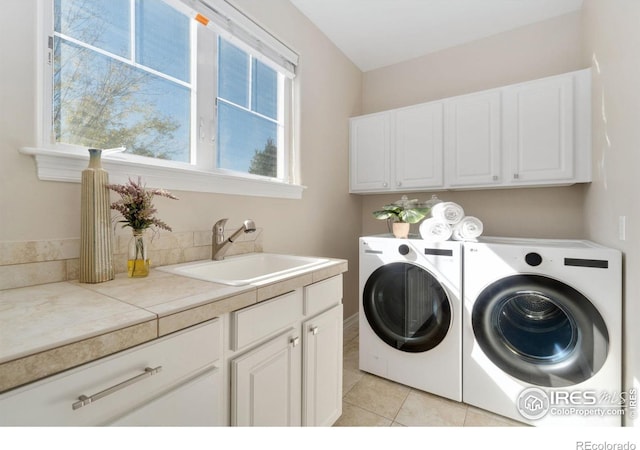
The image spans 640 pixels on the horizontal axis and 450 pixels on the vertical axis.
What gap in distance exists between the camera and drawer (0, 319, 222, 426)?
1.70ft

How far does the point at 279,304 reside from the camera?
3.59 ft

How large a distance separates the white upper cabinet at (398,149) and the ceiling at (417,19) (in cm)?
64

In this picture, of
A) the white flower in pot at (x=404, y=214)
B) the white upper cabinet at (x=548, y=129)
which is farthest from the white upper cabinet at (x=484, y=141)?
the white flower in pot at (x=404, y=214)

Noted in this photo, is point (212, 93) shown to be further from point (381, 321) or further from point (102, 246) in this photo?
point (381, 321)

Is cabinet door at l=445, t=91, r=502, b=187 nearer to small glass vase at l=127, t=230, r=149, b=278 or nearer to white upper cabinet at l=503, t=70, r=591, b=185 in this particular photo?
white upper cabinet at l=503, t=70, r=591, b=185

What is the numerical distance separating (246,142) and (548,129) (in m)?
2.09

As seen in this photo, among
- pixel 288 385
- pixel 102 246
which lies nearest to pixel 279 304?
pixel 288 385

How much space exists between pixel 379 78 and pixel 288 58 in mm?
1335

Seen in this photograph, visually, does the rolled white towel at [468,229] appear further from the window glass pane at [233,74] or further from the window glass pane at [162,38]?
the window glass pane at [162,38]

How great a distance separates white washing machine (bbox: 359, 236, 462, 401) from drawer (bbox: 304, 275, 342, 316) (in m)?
0.62

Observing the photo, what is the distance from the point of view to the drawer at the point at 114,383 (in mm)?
518

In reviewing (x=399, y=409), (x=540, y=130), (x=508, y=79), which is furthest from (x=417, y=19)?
(x=399, y=409)

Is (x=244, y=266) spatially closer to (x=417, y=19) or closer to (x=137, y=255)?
(x=137, y=255)

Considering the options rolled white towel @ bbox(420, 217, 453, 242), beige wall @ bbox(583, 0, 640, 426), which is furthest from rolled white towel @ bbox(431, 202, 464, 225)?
beige wall @ bbox(583, 0, 640, 426)
